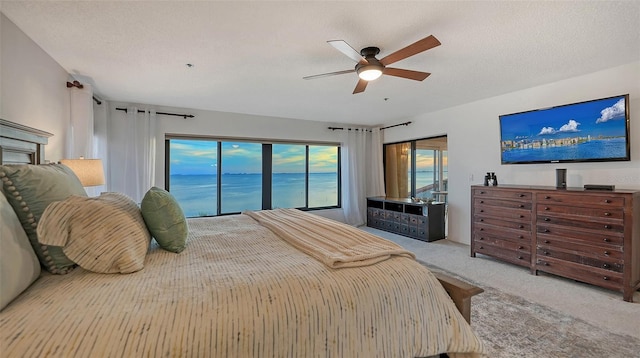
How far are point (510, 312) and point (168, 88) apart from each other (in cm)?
448

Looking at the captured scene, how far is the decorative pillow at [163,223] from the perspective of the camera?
1.59 m

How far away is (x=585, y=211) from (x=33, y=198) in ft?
14.2

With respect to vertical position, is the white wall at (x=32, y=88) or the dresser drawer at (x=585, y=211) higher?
the white wall at (x=32, y=88)

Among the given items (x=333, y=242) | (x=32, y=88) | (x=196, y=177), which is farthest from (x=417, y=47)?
(x=196, y=177)

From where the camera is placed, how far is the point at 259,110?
4.78m

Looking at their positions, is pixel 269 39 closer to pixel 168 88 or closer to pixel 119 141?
pixel 168 88

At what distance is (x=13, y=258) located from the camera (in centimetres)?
98

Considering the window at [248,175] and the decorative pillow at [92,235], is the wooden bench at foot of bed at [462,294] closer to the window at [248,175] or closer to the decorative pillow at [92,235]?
the decorative pillow at [92,235]

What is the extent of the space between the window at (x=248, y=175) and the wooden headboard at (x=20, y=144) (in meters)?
2.41

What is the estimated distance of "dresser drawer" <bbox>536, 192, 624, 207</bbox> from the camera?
259cm

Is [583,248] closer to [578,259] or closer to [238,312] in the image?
[578,259]

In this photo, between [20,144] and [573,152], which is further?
[573,152]

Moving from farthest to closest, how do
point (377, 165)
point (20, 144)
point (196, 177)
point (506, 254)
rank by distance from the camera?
1. point (377, 165)
2. point (196, 177)
3. point (506, 254)
4. point (20, 144)

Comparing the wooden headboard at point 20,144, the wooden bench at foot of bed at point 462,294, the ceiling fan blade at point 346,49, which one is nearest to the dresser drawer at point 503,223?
the wooden bench at foot of bed at point 462,294
